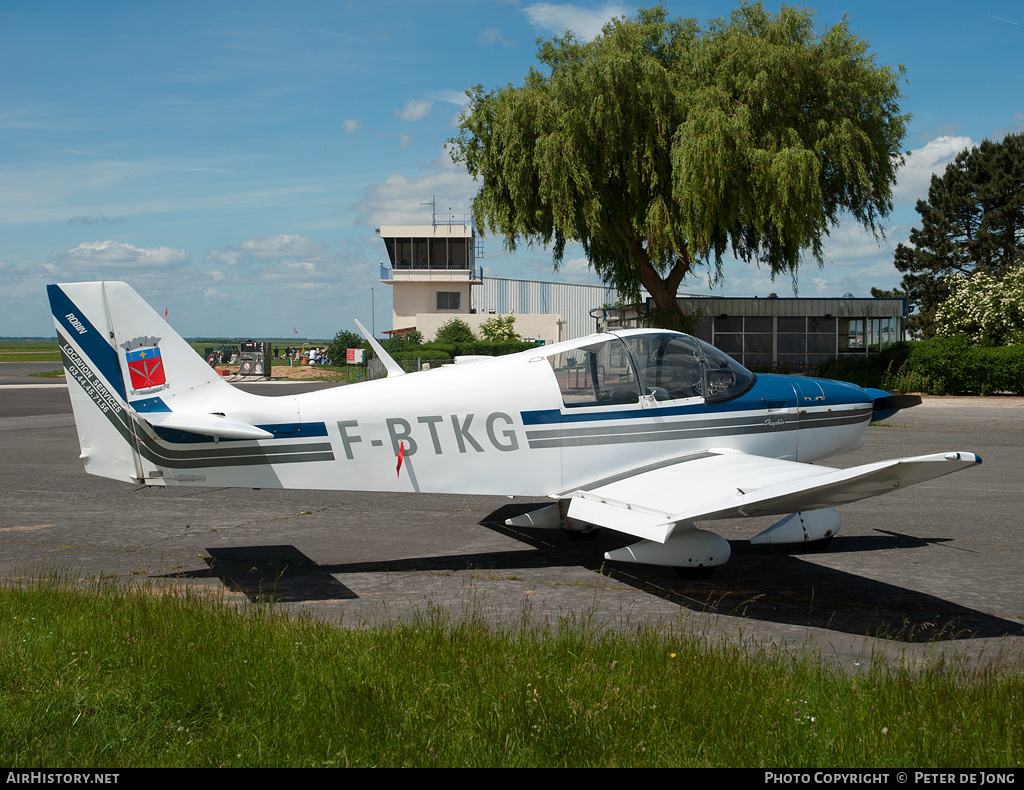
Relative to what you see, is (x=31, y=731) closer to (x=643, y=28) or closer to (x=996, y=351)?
(x=643, y=28)

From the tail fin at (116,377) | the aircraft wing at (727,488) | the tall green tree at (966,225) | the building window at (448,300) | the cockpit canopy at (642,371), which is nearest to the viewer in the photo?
the aircraft wing at (727,488)

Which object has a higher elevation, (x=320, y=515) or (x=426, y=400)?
(x=426, y=400)

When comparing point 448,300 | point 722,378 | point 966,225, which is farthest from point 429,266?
point 722,378

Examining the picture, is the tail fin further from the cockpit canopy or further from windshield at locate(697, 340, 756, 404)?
windshield at locate(697, 340, 756, 404)

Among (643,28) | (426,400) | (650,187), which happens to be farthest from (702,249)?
(426,400)

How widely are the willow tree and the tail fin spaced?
872 inches

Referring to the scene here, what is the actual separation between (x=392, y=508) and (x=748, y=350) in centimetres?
2864

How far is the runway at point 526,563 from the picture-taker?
5828 millimetres

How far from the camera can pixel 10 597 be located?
18.8 ft

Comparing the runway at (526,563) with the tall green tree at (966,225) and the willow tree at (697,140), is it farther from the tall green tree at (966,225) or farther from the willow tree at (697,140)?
the tall green tree at (966,225)

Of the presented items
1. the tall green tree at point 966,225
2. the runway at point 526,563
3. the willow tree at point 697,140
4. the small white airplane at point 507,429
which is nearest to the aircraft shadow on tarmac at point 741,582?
the runway at point 526,563

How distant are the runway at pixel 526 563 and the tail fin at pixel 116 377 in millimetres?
1123

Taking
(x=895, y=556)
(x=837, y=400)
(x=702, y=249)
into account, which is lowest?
(x=895, y=556)

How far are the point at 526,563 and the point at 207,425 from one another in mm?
3160
